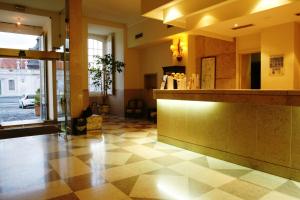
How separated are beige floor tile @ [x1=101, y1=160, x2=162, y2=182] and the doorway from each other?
437 centimetres

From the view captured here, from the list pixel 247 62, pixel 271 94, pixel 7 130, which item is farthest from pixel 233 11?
pixel 7 130

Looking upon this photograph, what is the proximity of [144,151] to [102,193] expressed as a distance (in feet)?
6.16

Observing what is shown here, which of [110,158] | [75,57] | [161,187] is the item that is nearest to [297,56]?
[161,187]

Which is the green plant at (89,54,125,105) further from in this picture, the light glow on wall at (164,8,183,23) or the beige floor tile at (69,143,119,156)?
the beige floor tile at (69,143,119,156)

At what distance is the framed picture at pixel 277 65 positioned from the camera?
546 cm

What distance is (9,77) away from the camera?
10609mm

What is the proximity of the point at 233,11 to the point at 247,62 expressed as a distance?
2.72 m

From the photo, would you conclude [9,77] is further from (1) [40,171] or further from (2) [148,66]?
(1) [40,171]

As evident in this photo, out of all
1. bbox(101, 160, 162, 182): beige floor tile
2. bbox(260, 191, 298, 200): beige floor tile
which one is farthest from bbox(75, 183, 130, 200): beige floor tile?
bbox(260, 191, 298, 200): beige floor tile

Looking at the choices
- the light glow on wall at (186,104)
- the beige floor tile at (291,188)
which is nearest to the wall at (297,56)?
the light glow on wall at (186,104)

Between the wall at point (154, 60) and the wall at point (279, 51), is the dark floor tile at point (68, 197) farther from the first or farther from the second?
the wall at point (154, 60)

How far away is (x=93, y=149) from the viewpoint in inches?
186

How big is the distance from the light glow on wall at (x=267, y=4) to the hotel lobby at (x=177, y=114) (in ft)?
Answer: 0.07

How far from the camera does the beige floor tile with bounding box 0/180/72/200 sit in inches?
103
